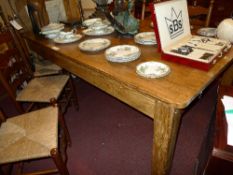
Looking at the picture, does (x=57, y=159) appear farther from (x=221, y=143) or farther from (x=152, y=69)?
(x=221, y=143)

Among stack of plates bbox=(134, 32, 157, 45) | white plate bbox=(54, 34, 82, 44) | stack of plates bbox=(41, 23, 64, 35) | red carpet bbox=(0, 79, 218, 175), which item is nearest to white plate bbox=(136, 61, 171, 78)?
stack of plates bbox=(134, 32, 157, 45)

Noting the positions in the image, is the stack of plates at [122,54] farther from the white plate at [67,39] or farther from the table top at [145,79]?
the white plate at [67,39]

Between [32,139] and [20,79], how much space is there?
0.71m

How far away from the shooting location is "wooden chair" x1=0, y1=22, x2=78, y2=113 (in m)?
1.41

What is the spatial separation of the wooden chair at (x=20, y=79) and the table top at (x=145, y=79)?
0.29 m

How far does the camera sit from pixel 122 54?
1112 millimetres

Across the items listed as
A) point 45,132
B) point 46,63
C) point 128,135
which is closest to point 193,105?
point 128,135

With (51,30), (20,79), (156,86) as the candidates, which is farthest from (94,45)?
(20,79)

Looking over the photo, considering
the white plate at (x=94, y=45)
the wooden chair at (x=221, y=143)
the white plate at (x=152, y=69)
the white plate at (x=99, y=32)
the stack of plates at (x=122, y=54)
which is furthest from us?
the white plate at (x=99, y=32)

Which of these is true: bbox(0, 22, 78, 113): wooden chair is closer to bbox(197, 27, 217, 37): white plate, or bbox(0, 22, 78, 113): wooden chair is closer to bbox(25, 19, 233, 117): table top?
bbox(25, 19, 233, 117): table top

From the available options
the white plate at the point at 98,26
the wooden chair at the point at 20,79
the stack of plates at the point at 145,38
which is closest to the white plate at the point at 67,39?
the white plate at the point at 98,26

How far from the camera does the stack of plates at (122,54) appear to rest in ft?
3.44

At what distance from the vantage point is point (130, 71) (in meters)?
0.97

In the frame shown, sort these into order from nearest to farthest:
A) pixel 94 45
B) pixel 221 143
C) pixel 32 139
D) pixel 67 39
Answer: pixel 221 143 → pixel 32 139 → pixel 94 45 → pixel 67 39
